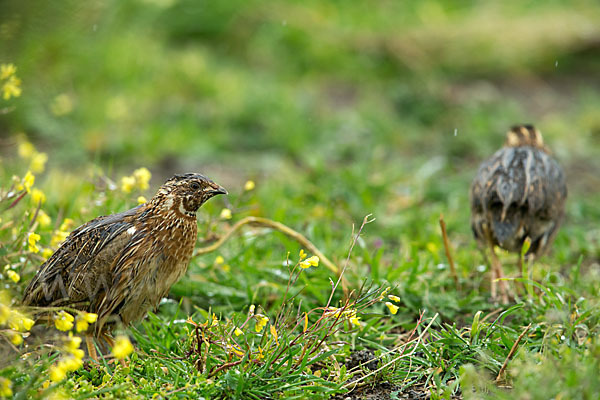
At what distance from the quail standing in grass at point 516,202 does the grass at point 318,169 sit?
27 centimetres

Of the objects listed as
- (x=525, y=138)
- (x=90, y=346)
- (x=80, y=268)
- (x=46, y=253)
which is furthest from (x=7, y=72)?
(x=525, y=138)

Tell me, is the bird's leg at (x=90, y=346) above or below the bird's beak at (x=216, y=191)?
below

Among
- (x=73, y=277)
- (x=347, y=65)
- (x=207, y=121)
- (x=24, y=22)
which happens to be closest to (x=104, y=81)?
(x=207, y=121)

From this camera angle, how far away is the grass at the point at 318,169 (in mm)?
3820

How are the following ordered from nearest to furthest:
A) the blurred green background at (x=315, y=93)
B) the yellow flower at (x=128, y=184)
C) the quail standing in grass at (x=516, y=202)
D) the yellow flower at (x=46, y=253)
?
1. the yellow flower at (x=46, y=253)
2. the yellow flower at (x=128, y=184)
3. the quail standing in grass at (x=516, y=202)
4. the blurred green background at (x=315, y=93)

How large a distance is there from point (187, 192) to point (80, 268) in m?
0.74

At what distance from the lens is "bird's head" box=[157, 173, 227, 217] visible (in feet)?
13.6

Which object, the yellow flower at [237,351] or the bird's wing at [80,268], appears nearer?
the yellow flower at [237,351]

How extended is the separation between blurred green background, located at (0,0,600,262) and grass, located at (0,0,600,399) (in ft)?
0.12

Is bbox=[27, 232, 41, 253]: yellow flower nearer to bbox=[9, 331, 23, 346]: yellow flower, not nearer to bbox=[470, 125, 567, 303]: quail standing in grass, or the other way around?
bbox=[9, 331, 23, 346]: yellow flower

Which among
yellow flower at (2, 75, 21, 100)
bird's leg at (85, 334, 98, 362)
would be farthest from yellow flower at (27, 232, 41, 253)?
yellow flower at (2, 75, 21, 100)

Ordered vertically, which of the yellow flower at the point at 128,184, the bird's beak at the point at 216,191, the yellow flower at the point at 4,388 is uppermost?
the bird's beak at the point at 216,191

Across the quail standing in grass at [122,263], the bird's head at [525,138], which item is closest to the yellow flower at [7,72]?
the quail standing in grass at [122,263]

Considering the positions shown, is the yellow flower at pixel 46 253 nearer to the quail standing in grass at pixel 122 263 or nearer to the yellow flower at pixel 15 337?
the quail standing in grass at pixel 122 263
